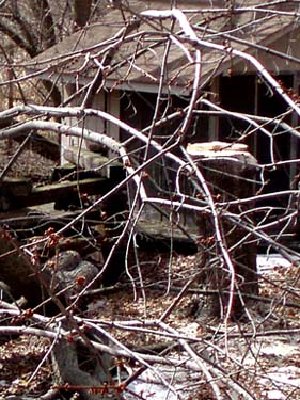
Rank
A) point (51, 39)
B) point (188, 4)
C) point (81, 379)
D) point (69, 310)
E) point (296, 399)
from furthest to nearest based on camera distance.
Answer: point (51, 39), point (188, 4), point (296, 399), point (81, 379), point (69, 310)

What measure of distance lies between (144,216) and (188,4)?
126 inches

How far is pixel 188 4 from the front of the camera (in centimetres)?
1355

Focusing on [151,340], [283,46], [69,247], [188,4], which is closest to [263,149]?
[283,46]

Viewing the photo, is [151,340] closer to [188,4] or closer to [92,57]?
[92,57]

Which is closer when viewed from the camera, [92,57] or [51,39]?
[92,57]

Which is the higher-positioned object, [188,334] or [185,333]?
[185,333]

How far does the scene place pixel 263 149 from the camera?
12.8 m

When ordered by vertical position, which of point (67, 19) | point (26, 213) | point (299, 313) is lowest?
point (299, 313)

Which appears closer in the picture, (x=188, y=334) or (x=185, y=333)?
(x=185, y=333)

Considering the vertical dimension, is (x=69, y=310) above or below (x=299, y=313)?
above

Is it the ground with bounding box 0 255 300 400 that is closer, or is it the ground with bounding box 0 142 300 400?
the ground with bounding box 0 142 300 400

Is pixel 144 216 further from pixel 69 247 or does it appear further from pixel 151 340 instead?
pixel 151 340

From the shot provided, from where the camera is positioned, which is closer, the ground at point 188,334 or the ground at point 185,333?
the ground at point 185,333

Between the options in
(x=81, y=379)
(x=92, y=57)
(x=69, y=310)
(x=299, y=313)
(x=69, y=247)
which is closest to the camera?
(x=69, y=310)
